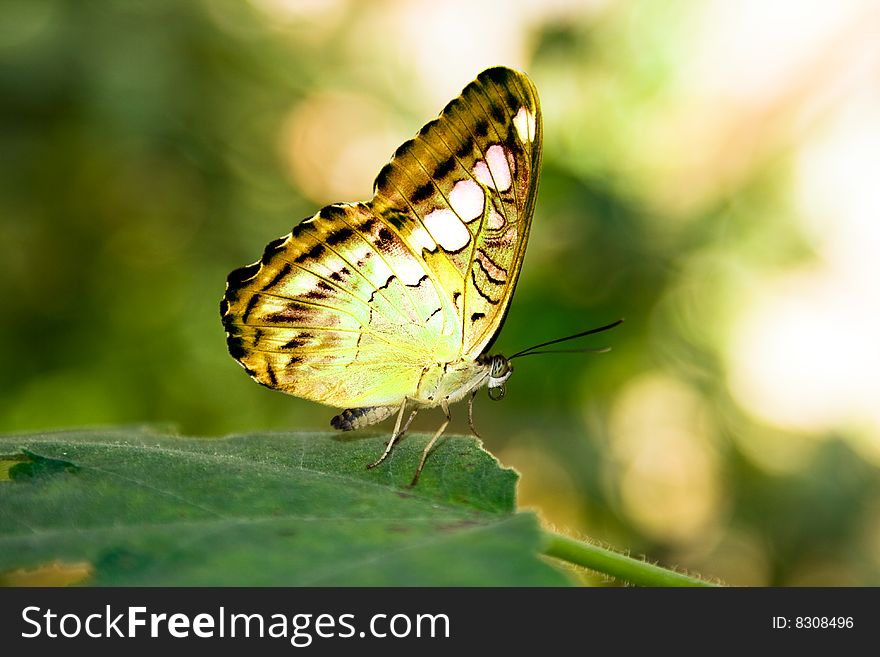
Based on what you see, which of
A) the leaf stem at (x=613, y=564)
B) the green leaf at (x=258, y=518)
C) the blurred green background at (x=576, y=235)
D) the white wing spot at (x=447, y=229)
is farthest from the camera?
the blurred green background at (x=576, y=235)

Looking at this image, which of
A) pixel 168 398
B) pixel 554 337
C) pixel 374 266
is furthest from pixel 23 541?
pixel 554 337

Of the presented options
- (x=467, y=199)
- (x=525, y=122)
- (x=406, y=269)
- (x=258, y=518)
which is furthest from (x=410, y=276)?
(x=258, y=518)

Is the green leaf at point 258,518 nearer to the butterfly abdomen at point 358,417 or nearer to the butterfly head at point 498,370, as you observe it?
the butterfly abdomen at point 358,417

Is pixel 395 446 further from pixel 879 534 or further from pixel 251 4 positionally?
pixel 879 534

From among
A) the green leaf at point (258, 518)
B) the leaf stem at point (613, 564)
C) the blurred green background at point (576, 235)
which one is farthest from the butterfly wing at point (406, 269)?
the blurred green background at point (576, 235)

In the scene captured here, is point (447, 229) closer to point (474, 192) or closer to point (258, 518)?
point (474, 192)

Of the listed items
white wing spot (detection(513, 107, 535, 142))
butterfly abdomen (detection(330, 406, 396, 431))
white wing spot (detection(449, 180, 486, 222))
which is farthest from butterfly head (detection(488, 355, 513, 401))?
white wing spot (detection(513, 107, 535, 142))

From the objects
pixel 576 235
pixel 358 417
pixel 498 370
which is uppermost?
pixel 576 235
